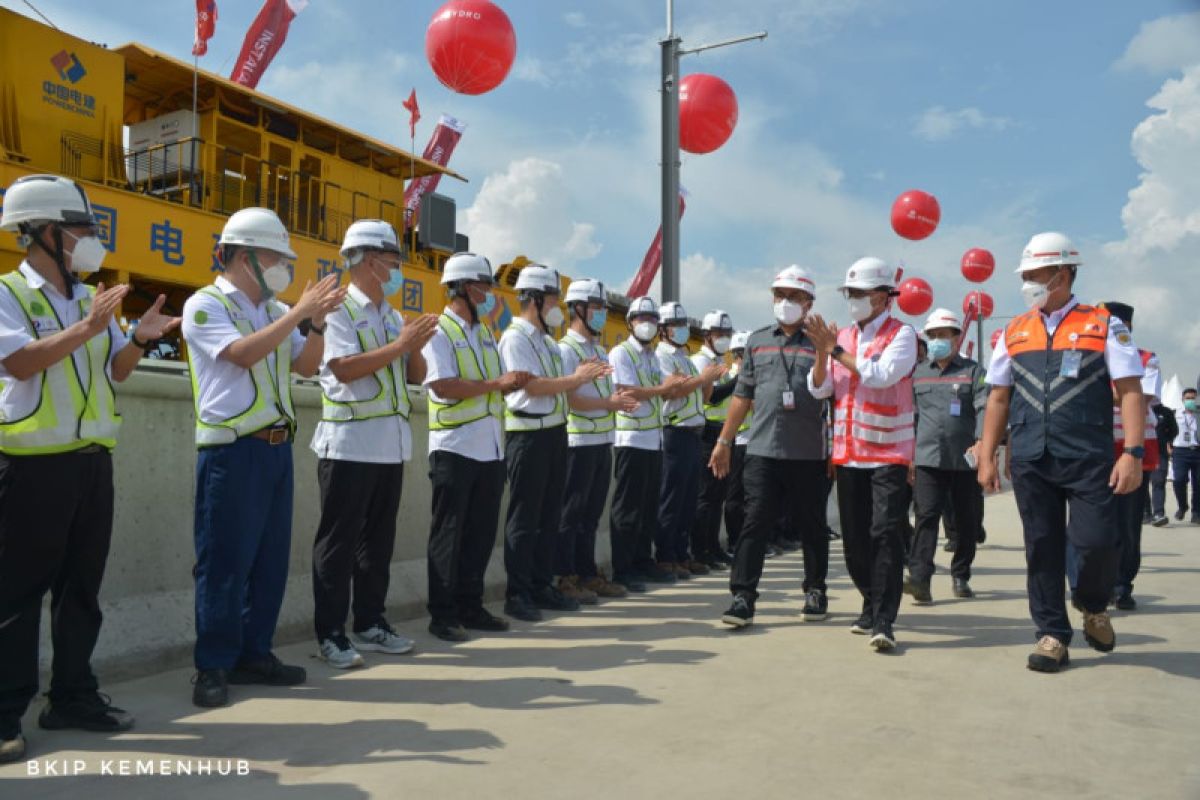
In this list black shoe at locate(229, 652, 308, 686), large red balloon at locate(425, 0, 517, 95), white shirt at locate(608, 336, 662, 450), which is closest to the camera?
black shoe at locate(229, 652, 308, 686)

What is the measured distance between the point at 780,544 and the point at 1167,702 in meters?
6.23

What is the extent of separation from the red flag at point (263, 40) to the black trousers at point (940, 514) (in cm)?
1453

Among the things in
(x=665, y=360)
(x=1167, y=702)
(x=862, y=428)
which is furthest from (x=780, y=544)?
(x=1167, y=702)

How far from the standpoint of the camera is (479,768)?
10.0ft

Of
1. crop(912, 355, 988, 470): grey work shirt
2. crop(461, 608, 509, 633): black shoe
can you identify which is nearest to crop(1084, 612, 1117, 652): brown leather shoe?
crop(912, 355, 988, 470): grey work shirt

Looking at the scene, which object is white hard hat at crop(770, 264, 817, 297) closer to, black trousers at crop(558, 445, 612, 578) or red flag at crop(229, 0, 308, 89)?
black trousers at crop(558, 445, 612, 578)

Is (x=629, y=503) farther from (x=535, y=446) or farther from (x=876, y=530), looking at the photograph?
(x=876, y=530)

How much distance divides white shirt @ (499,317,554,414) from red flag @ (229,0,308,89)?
13.4 meters

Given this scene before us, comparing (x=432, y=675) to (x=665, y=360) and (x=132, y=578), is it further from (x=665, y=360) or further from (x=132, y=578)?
(x=665, y=360)

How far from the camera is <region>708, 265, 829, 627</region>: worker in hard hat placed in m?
5.57

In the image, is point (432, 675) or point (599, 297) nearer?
point (432, 675)

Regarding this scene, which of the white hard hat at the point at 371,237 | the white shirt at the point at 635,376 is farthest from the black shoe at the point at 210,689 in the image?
the white shirt at the point at 635,376

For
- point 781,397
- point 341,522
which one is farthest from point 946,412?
point 341,522

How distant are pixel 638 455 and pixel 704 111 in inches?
230
